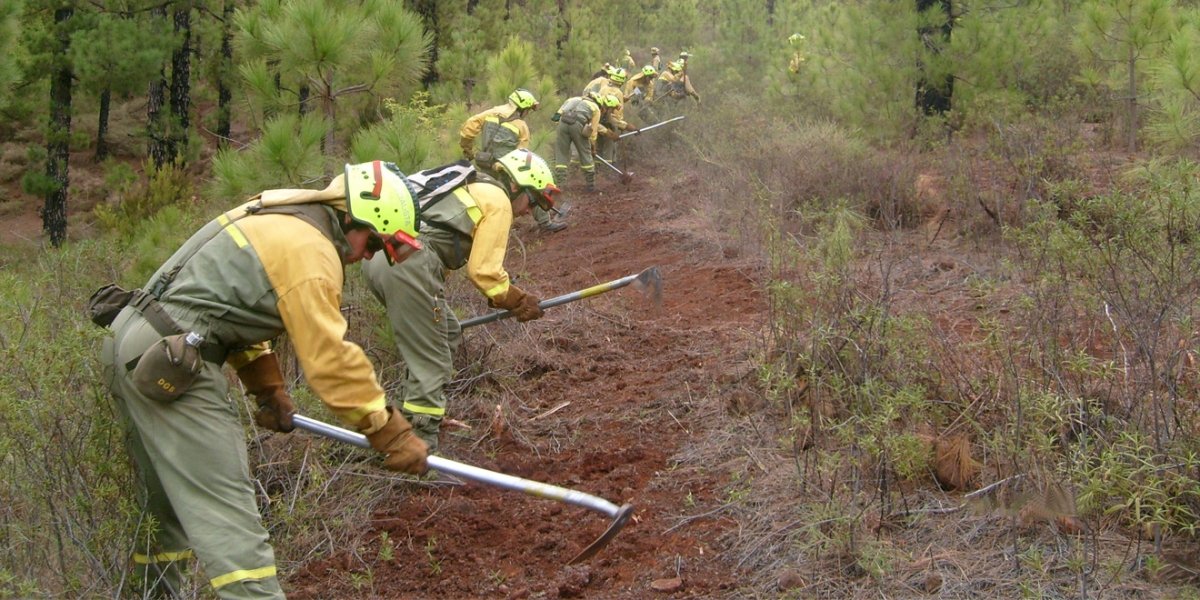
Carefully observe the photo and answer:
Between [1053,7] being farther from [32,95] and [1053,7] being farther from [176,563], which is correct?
[32,95]

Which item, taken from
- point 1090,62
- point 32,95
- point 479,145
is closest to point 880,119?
point 1090,62

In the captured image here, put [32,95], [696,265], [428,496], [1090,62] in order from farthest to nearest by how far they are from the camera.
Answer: [32,95] < [1090,62] < [696,265] < [428,496]

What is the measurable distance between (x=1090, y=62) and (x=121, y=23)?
1206cm

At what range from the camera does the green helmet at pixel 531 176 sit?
5680 mm

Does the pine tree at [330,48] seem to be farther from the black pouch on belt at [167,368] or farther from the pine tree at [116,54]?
the pine tree at [116,54]

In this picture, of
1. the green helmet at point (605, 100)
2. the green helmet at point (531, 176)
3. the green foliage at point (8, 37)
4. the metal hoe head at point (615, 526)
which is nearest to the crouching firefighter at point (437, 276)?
the green helmet at point (531, 176)

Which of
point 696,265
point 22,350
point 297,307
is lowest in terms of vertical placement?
point 696,265

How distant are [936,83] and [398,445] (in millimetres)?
9190

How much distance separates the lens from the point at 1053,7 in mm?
12859

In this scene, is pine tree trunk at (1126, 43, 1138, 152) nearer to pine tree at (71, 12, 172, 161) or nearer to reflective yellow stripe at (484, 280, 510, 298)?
reflective yellow stripe at (484, 280, 510, 298)

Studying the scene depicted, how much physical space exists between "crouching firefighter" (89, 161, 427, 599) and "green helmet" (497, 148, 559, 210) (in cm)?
208

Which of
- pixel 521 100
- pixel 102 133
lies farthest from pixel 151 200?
pixel 102 133

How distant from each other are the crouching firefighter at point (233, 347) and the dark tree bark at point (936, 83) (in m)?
8.99

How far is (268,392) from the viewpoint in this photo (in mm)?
3938
